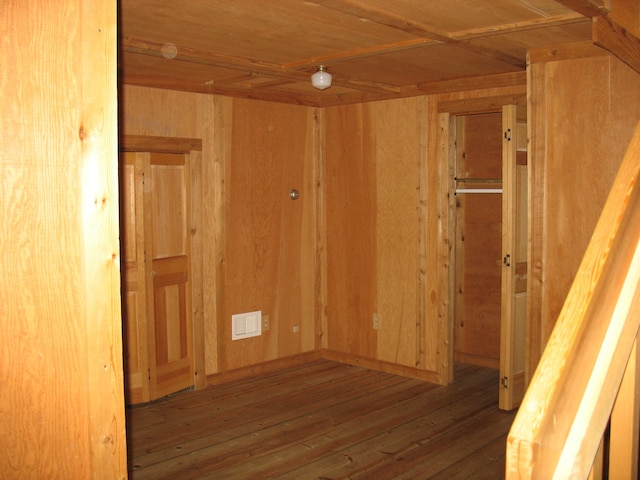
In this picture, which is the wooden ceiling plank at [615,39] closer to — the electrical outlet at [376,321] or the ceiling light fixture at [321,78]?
the ceiling light fixture at [321,78]

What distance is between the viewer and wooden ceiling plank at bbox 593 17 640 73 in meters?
2.83

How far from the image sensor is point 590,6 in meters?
2.79

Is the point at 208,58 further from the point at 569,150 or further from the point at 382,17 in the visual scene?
the point at 569,150

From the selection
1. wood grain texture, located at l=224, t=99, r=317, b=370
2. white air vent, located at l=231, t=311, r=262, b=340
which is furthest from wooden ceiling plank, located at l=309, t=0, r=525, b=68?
white air vent, located at l=231, t=311, r=262, b=340

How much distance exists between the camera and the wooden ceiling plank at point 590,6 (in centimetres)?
275

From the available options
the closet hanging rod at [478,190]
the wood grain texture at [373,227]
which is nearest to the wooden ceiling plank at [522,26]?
the wood grain texture at [373,227]

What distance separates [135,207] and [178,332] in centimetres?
113

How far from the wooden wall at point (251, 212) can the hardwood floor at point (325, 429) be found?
484 millimetres

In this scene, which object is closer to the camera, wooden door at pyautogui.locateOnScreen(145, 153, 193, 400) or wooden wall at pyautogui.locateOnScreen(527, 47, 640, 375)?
wooden wall at pyautogui.locateOnScreen(527, 47, 640, 375)

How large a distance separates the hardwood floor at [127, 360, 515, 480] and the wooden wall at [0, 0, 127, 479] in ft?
7.67

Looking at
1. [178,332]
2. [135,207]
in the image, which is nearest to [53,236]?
[135,207]

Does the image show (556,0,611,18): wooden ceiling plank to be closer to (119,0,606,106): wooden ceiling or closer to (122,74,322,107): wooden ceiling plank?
(119,0,606,106): wooden ceiling

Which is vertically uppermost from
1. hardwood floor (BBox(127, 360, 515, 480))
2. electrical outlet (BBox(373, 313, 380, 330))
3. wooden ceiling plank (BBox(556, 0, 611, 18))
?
wooden ceiling plank (BBox(556, 0, 611, 18))

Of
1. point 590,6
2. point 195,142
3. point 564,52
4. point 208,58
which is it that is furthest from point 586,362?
point 195,142
